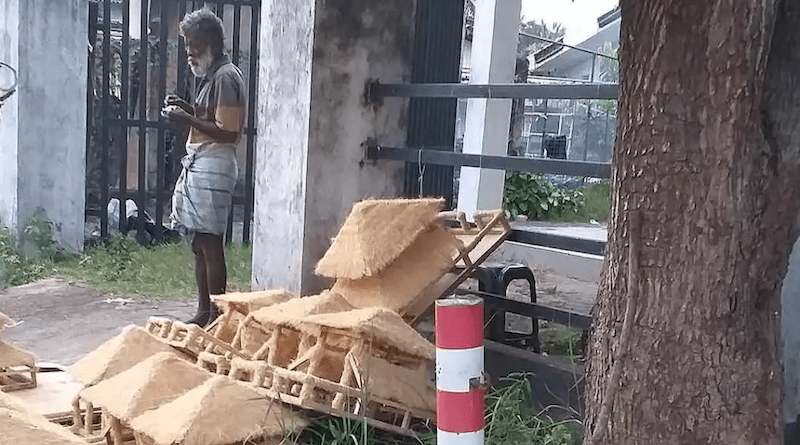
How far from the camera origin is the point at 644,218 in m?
Answer: 2.00

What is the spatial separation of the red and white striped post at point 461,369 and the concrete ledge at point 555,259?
17.0ft

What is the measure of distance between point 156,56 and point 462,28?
21.3 ft

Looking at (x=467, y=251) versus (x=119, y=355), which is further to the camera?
(x=467, y=251)

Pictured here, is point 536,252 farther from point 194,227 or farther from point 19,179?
point 19,179

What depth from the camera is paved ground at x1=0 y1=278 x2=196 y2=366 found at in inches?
209

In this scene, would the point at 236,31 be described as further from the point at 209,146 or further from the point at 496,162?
the point at 496,162

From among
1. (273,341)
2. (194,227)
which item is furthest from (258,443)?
(194,227)

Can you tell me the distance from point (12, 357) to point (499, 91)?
2.38m

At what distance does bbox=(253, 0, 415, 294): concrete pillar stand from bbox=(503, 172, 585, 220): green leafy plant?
343 inches

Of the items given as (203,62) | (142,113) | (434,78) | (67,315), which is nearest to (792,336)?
(434,78)

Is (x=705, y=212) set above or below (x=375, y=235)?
above

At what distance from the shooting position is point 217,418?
9.63 feet

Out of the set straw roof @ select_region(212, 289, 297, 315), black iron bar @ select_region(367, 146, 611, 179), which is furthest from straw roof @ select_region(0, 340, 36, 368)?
black iron bar @ select_region(367, 146, 611, 179)

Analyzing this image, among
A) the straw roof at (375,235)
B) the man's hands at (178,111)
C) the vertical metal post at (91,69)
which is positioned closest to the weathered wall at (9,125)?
the vertical metal post at (91,69)
